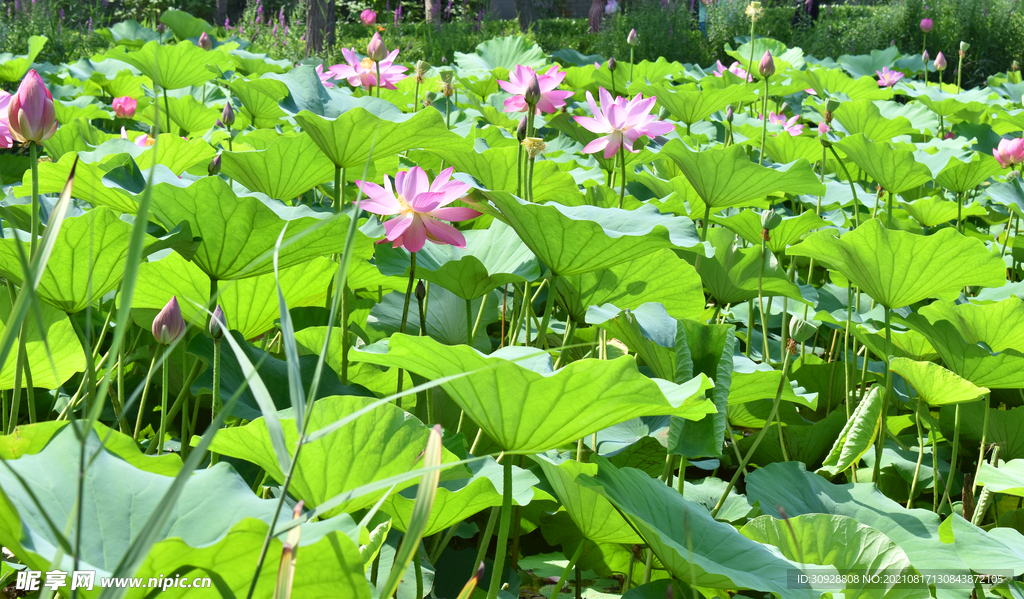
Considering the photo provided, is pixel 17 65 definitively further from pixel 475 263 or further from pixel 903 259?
pixel 903 259

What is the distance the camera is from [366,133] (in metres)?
1.18

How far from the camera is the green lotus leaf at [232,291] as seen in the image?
113 cm

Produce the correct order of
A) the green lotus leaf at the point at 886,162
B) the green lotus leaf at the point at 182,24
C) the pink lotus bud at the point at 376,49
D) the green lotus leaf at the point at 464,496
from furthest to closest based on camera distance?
Result: 1. the green lotus leaf at the point at 182,24
2. the pink lotus bud at the point at 376,49
3. the green lotus leaf at the point at 886,162
4. the green lotus leaf at the point at 464,496

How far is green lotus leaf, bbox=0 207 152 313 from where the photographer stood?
952 millimetres

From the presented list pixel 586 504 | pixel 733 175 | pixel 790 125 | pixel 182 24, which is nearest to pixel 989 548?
pixel 586 504

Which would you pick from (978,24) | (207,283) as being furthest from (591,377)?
(978,24)

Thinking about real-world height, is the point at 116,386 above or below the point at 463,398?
below

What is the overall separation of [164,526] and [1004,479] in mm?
987

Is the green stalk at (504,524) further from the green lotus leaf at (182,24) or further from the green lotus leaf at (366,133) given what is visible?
the green lotus leaf at (182,24)

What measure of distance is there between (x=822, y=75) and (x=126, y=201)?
3.17m

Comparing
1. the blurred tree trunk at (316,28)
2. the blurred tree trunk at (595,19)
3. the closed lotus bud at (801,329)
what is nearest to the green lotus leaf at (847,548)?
the closed lotus bud at (801,329)

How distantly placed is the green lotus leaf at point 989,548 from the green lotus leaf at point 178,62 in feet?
7.81

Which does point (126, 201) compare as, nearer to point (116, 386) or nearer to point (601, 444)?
point (116, 386)

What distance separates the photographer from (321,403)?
0.80 meters
